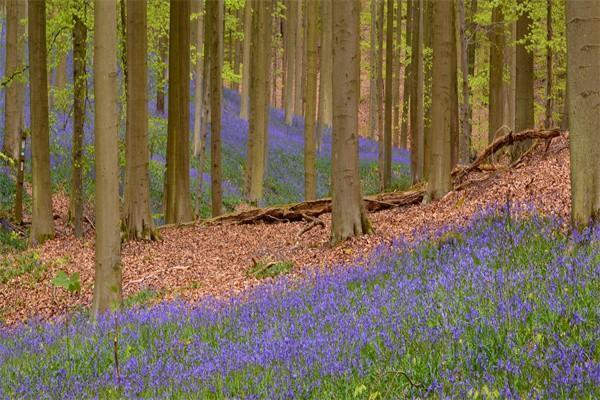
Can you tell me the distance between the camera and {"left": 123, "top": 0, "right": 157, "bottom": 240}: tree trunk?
14.7 meters

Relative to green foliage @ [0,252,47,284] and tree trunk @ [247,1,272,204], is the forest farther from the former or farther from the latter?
tree trunk @ [247,1,272,204]

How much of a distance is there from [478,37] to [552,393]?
88.9ft

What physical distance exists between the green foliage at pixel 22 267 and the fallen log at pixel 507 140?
9480mm

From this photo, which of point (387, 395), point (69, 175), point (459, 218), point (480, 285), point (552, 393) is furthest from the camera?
point (69, 175)

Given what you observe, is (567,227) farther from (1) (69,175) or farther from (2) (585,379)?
(1) (69,175)

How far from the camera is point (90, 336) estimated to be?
7.18 metres

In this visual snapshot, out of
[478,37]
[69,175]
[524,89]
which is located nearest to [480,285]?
[524,89]

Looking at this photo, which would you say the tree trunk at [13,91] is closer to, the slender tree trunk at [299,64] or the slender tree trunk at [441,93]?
the slender tree trunk at [441,93]

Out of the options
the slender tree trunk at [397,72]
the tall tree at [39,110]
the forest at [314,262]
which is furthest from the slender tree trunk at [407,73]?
the tall tree at [39,110]

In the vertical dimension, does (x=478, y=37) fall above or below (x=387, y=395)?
above

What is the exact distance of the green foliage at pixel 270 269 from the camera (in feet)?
33.8

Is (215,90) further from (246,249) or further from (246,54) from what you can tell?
(246,54)

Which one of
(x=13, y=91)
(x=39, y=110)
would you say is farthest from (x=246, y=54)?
(x=39, y=110)

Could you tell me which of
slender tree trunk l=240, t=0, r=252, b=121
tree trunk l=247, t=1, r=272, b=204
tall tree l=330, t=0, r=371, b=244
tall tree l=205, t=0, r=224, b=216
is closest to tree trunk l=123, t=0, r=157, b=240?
tall tree l=205, t=0, r=224, b=216
